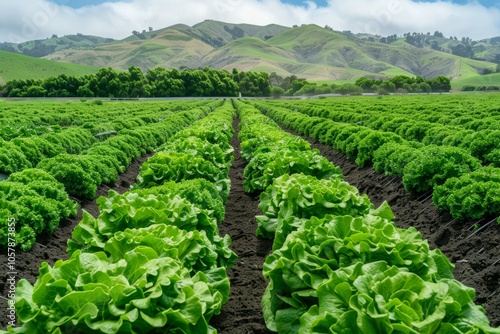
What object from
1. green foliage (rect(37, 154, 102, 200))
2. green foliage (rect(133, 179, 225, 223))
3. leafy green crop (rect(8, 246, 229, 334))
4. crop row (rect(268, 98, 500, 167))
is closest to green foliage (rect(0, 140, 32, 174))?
green foliage (rect(37, 154, 102, 200))

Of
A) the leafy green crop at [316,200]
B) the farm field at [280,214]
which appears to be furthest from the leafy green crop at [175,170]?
the leafy green crop at [316,200]

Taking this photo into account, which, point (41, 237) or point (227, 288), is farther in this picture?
point (41, 237)

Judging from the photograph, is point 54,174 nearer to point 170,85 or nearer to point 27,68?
point 170,85

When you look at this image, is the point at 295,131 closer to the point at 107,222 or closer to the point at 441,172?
the point at 441,172

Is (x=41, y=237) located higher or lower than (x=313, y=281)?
lower

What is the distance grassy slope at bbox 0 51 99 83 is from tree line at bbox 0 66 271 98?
45806 mm

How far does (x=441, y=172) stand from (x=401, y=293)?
708 centimetres

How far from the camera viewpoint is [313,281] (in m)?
4.34

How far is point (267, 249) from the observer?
8453 millimetres

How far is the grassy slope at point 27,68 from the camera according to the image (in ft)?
437

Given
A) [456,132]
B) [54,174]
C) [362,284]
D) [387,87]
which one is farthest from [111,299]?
[387,87]

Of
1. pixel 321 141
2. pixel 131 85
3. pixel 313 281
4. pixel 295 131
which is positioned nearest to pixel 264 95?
pixel 131 85

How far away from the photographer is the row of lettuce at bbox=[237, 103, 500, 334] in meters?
3.34

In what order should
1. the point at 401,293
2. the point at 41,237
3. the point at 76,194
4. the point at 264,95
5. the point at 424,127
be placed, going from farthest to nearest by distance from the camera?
the point at 264,95 < the point at 424,127 < the point at 76,194 < the point at 41,237 < the point at 401,293
